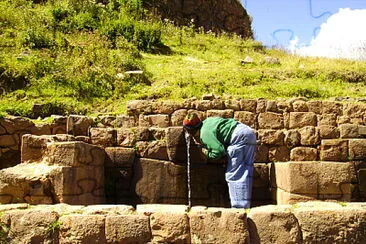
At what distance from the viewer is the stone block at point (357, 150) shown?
651cm

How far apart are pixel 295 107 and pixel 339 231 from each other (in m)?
4.73

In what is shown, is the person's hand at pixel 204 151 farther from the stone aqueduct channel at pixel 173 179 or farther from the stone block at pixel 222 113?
the stone block at pixel 222 113

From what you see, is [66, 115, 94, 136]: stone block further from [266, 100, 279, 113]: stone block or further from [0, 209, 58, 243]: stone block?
[0, 209, 58, 243]: stone block

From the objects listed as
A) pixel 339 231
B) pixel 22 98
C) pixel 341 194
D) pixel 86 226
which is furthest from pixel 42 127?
pixel 339 231

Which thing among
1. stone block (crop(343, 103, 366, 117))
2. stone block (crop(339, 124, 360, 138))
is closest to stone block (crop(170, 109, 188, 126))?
stone block (crop(339, 124, 360, 138))

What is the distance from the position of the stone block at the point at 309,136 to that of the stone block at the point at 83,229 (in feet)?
14.0

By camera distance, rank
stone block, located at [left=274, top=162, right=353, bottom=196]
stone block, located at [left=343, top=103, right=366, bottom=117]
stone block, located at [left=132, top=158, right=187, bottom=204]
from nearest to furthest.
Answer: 1. stone block, located at [left=274, top=162, right=353, bottom=196]
2. stone block, located at [left=132, top=158, right=187, bottom=204]
3. stone block, located at [left=343, top=103, right=366, bottom=117]

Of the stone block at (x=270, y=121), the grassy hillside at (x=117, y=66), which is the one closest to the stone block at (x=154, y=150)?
the stone block at (x=270, y=121)

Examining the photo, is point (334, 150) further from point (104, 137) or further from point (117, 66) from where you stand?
point (117, 66)

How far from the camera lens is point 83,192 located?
558cm

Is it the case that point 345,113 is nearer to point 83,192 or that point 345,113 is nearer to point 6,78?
point 83,192

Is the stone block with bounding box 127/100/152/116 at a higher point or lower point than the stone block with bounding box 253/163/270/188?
higher

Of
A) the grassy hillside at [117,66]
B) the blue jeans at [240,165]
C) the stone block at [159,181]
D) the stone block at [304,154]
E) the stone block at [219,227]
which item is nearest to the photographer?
the stone block at [219,227]

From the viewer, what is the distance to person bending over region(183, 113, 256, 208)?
6.03 meters
